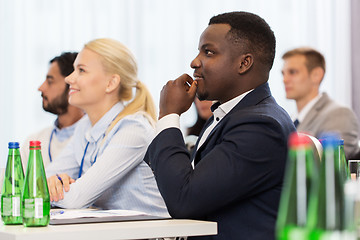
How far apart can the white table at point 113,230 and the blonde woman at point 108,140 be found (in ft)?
2.55

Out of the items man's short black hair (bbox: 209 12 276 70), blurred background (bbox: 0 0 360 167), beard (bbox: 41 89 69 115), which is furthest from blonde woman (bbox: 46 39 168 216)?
blurred background (bbox: 0 0 360 167)

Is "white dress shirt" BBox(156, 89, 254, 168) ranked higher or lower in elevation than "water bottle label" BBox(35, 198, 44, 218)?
higher

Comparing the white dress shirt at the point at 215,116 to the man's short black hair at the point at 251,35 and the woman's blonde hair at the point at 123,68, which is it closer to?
the man's short black hair at the point at 251,35

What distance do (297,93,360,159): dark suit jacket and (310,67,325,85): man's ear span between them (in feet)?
1.23

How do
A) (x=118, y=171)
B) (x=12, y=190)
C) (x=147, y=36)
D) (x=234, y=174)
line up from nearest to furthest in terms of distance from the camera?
(x=234, y=174) < (x=12, y=190) < (x=118, y=171) < (x=147, y=36)

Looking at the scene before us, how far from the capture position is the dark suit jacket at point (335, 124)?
14.0ft

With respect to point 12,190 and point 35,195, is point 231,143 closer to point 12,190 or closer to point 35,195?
point 35,195

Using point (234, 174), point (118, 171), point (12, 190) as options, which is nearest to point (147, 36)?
point (118, 171)

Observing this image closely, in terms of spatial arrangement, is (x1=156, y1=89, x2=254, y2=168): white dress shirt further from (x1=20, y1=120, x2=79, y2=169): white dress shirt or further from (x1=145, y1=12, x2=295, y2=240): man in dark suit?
(x1=20, y1=120, x2=79, y2=169): white dress shirt

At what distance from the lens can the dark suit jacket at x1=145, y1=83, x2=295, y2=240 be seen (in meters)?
1.70

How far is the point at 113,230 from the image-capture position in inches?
61.9

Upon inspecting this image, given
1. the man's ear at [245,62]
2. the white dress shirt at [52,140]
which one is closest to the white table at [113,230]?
the man's ear at [245,62]

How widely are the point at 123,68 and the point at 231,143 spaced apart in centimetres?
130

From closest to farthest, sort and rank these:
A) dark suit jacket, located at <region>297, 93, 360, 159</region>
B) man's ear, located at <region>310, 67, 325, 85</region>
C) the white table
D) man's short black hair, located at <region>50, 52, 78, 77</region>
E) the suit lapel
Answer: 1. the white table
2. man's short black hair, located at <region>50, 52, 78, 77</region>
3. dark suit jacket, located at <region>297, 93, 360, 159</region>
4. the suit lapel
5. man's ear, located at <region>310, 67, 325, 85</region>
